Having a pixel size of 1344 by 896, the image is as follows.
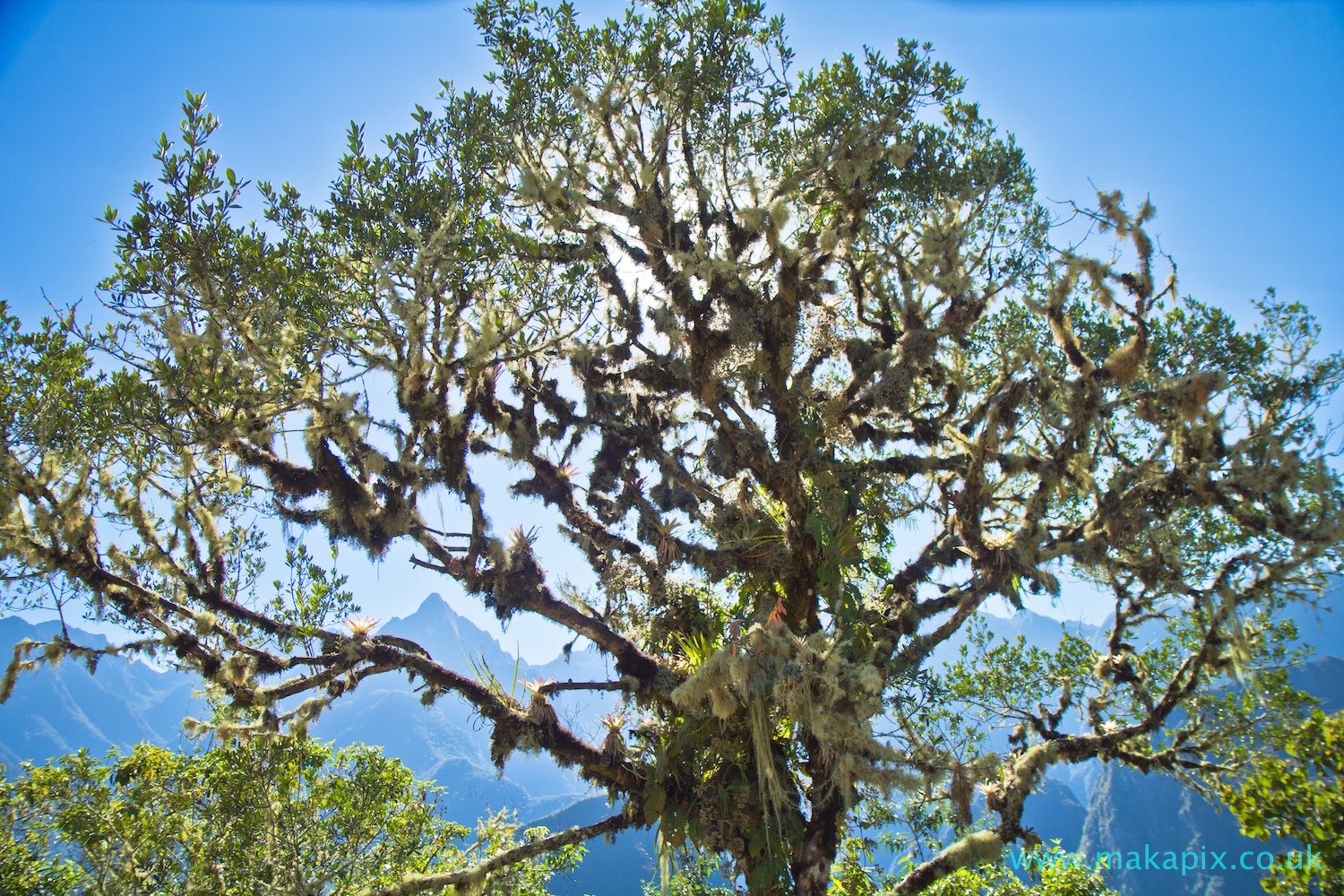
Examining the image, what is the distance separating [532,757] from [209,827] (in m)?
5.10

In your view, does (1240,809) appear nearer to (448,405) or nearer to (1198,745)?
(1198,745)

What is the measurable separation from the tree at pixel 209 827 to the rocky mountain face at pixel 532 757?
352cm

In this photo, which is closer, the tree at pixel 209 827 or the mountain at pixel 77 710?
the tree at pixel 209 827

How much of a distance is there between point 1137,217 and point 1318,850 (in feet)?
16.6

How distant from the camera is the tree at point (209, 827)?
7094mm

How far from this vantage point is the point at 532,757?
542 cm

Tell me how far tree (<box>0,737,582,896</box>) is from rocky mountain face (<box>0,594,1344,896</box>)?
3.52m

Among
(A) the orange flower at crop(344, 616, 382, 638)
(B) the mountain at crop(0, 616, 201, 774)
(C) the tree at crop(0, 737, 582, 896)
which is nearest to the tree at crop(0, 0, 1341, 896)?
(A) the orange flower at crop(344, 616, 382, 638)

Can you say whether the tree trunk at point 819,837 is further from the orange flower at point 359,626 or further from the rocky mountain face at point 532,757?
the orange flower at point 359,626

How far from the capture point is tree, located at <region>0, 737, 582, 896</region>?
7.09 meters

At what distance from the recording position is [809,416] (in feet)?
20.8

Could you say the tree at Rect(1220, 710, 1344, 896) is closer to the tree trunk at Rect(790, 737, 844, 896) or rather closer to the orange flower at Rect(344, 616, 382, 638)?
the tree trunk at Rect(790, 737, 844, 896)

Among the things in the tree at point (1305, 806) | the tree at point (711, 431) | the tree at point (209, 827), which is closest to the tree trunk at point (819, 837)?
the tree at point (711, 431)

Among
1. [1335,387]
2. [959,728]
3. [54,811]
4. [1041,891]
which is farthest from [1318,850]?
Result: [54,811]
